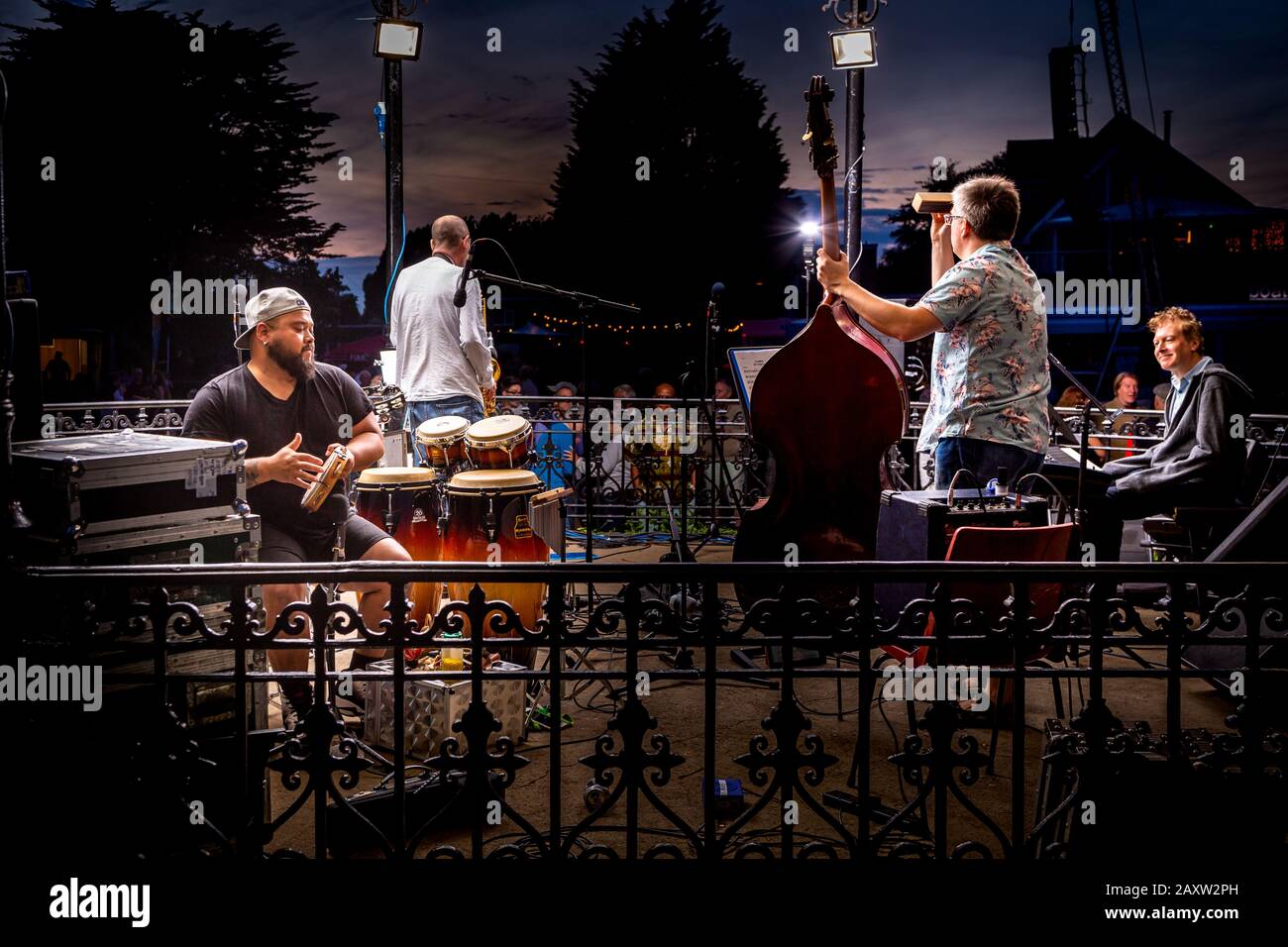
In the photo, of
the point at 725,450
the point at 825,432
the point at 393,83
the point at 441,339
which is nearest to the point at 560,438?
the point at 725,450

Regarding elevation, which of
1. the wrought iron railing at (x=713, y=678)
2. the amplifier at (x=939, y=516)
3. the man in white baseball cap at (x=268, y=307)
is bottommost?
the wrought iron railing at (x=713, y=678)

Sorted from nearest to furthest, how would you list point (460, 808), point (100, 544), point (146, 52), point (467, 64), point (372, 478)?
1. point (100, 544)
2. point (460, 808)
3. point (372, 478)
4. point (467, 64)
5. point (146, 52)

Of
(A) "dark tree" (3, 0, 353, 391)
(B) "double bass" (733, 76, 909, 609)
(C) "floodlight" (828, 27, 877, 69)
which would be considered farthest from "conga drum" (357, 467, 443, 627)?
(A) "dark tree" (3, 0, 353, 391)

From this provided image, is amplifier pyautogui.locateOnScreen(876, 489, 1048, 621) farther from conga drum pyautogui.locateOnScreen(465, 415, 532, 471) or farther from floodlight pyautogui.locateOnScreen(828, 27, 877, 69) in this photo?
floodlight pyautogui.locateOnScreen(828, 27, 877, 69)

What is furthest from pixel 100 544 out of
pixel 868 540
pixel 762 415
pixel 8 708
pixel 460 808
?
pixel 868 540

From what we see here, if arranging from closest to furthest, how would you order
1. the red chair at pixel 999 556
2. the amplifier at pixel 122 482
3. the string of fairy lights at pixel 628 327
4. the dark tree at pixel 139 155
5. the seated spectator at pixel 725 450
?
the amplifier at pixel 122 482, the red chair at pixel 999 556, the seated spectator at pixel 725 450, the dark tree at pixel 139 155, the string of fairy lights at pixel 628 327

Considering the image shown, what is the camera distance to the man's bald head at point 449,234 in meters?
6.16

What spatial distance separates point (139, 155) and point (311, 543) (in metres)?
21.3

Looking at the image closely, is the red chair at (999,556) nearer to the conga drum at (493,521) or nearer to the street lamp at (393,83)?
the conga drum at (493,521)

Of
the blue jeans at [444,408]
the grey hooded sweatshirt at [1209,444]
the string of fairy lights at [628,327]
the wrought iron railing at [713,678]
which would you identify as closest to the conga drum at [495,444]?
the blue jeans at [444,408]

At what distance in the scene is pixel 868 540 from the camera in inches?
145

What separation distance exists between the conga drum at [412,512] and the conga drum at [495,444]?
0.27 m

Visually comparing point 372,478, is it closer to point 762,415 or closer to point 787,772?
point 762,415
